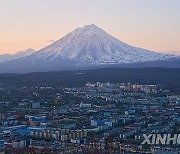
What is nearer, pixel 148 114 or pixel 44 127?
pixel 44 127

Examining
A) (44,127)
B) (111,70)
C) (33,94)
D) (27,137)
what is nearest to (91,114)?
(44,127)

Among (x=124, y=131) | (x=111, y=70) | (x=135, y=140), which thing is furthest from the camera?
(x=111, y=70)

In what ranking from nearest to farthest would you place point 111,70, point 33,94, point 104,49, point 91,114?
point 91,114 → point 33,94 → point 111,70 → point 104,49

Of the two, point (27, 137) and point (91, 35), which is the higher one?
point (91, 35)

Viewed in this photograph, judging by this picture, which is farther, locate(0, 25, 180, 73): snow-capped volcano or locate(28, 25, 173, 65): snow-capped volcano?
locate(28, 25, 173, 65): snow-capped volcano

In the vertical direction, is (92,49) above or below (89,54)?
above

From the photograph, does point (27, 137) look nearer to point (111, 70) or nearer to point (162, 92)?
point (162, 92)

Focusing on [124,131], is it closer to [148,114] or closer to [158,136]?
[158,136]

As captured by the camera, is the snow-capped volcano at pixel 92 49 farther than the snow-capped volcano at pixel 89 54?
Yes
